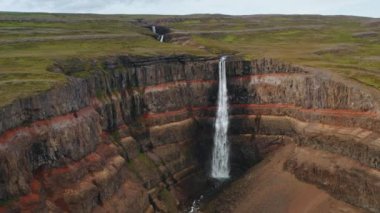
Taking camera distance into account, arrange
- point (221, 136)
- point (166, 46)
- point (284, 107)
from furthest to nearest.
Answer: point (166, 46) → point (221, 136) → point (284, 107)

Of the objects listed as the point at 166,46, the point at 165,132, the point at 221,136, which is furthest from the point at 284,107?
the point at 166,46

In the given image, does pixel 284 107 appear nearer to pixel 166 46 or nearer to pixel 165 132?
pixel 165 132

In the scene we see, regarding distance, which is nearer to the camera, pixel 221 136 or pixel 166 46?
pixel 221 136

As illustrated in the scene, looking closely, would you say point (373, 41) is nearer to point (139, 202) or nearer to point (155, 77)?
point (155, 77)

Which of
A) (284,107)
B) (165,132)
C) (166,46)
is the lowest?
(165,132)

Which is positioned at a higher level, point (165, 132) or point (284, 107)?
point (284, 107)

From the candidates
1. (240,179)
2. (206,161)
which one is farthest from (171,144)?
(240,179)

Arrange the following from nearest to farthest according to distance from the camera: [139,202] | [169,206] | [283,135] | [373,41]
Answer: [139,202] → [169,206] → [283,135] → [373,41]

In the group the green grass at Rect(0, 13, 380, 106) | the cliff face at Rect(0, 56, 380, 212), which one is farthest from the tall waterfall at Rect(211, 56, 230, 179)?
the green grass at Rect(0, 13, 380, 106)
